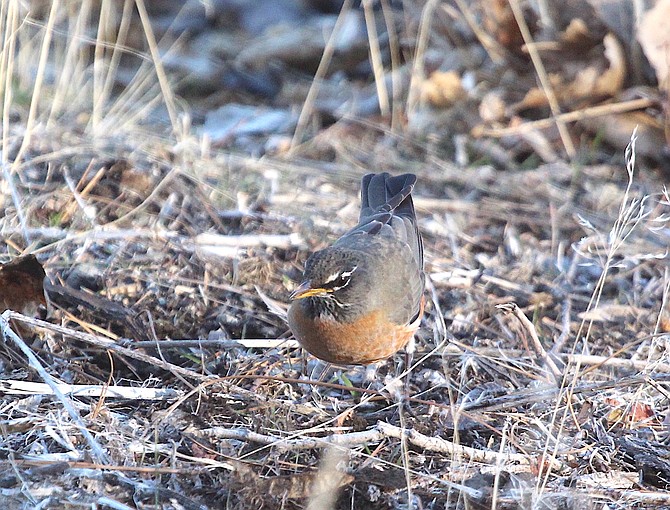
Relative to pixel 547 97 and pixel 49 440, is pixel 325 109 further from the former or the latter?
pixel 49 440

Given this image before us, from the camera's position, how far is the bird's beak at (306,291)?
182 inches

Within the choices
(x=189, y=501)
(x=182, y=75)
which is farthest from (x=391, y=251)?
(x=182, y=75)

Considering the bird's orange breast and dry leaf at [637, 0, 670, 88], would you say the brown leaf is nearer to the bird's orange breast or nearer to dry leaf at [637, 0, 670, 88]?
the bird's orange breast

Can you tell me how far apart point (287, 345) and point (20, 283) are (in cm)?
146

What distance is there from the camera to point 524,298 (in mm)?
6188

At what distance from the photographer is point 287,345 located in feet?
17.2

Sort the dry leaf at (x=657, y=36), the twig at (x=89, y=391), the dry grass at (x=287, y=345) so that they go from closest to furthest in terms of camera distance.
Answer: the dry grass at (x=287, y=345)
the twig at (x=89, y=391)
the dry leaf at (x=657, y=36)

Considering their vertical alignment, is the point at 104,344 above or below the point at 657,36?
below

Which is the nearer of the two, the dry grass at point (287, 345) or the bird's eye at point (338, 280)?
the dry grass at point (287, 345)

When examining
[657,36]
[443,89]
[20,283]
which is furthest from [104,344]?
[657,36]

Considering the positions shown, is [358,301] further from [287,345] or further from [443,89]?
[443,89]

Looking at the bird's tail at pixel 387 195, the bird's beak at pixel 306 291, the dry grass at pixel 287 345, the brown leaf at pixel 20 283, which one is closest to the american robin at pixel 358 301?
the bird's beak at pixel 306 291

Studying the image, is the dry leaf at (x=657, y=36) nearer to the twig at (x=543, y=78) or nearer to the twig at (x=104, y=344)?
the twig at (x=543, y=78)

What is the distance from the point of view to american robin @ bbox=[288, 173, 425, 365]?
15.7ft
